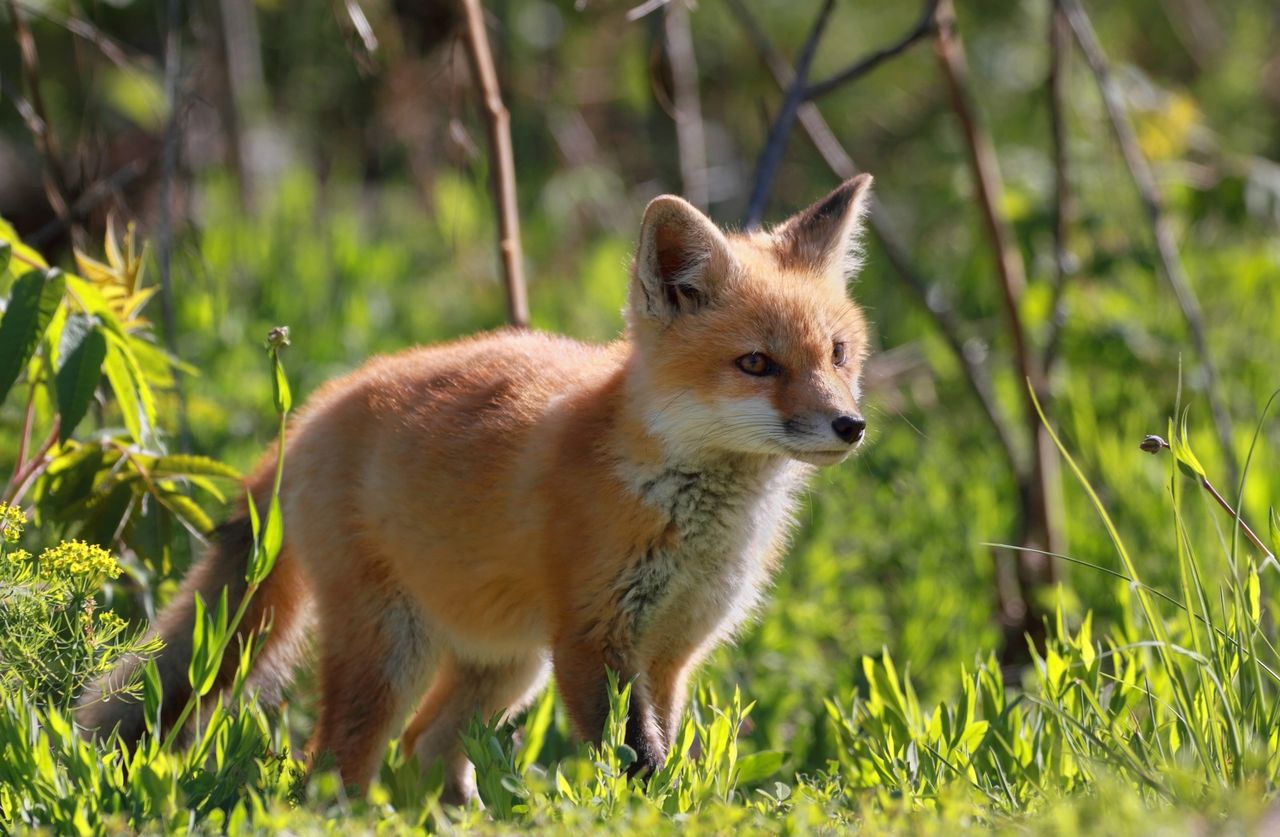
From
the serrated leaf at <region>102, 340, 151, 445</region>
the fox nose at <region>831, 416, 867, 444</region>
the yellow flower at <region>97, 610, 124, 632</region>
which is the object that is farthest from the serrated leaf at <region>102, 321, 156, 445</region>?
the fox nose at <region>831, 416, 867, 444</region>

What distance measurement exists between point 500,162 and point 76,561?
268 centimetres

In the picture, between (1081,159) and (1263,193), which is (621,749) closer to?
(1263,193)

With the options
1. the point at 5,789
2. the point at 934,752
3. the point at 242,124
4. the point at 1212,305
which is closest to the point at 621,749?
the point at 934,752

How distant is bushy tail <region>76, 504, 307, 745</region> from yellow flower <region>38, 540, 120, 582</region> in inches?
25.5

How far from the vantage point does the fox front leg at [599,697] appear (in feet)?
11.5

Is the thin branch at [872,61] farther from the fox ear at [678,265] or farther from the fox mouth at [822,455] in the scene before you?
the fox mouth at [822,455]

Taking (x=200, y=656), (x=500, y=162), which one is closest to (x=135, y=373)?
(x=200, y=656)

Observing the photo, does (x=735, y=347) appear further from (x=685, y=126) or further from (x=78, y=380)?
(x=685, y=126)

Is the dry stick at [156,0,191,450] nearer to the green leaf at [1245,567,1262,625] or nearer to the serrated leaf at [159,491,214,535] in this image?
the serrated leaf at [159,491,214,535]

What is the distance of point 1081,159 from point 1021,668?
3.83 meters

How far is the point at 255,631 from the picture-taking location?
4145 mm

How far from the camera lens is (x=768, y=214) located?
11117 millimetres

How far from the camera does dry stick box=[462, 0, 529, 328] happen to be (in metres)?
5.27

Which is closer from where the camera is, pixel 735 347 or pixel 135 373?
pixel 735 347
